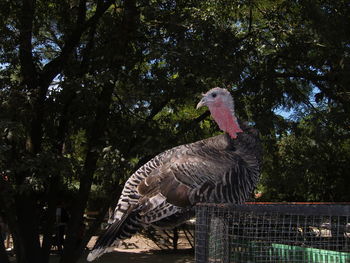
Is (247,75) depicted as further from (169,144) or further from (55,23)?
(55,23)

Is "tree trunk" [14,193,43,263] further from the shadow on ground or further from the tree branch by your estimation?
the shadow on ground

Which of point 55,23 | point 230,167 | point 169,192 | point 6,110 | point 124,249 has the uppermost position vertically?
point 55,23

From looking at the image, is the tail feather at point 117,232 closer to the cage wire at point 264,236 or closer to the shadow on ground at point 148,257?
the cage wire at point 264,236

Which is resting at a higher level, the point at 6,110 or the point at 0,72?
the point at 0,72

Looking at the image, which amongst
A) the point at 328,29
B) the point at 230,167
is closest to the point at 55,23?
the point at 328,29

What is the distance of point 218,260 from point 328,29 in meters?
5.37

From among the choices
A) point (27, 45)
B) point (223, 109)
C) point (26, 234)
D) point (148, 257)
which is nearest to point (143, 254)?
point (148, 257)

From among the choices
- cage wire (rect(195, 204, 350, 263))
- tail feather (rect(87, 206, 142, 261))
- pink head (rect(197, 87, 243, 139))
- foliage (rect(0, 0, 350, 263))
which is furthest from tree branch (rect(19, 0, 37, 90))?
cage wire (rect(195, 204, 350, 263))

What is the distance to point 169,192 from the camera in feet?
13.6

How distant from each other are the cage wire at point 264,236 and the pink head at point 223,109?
1575mm

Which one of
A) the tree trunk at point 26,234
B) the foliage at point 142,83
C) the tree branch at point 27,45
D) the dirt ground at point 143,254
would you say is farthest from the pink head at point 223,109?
the dirt ground at point 143,254

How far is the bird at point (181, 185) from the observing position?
4117 mm

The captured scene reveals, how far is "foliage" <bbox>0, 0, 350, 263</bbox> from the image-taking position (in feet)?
25.9

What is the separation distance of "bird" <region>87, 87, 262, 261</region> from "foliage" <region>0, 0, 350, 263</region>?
9.68ft
